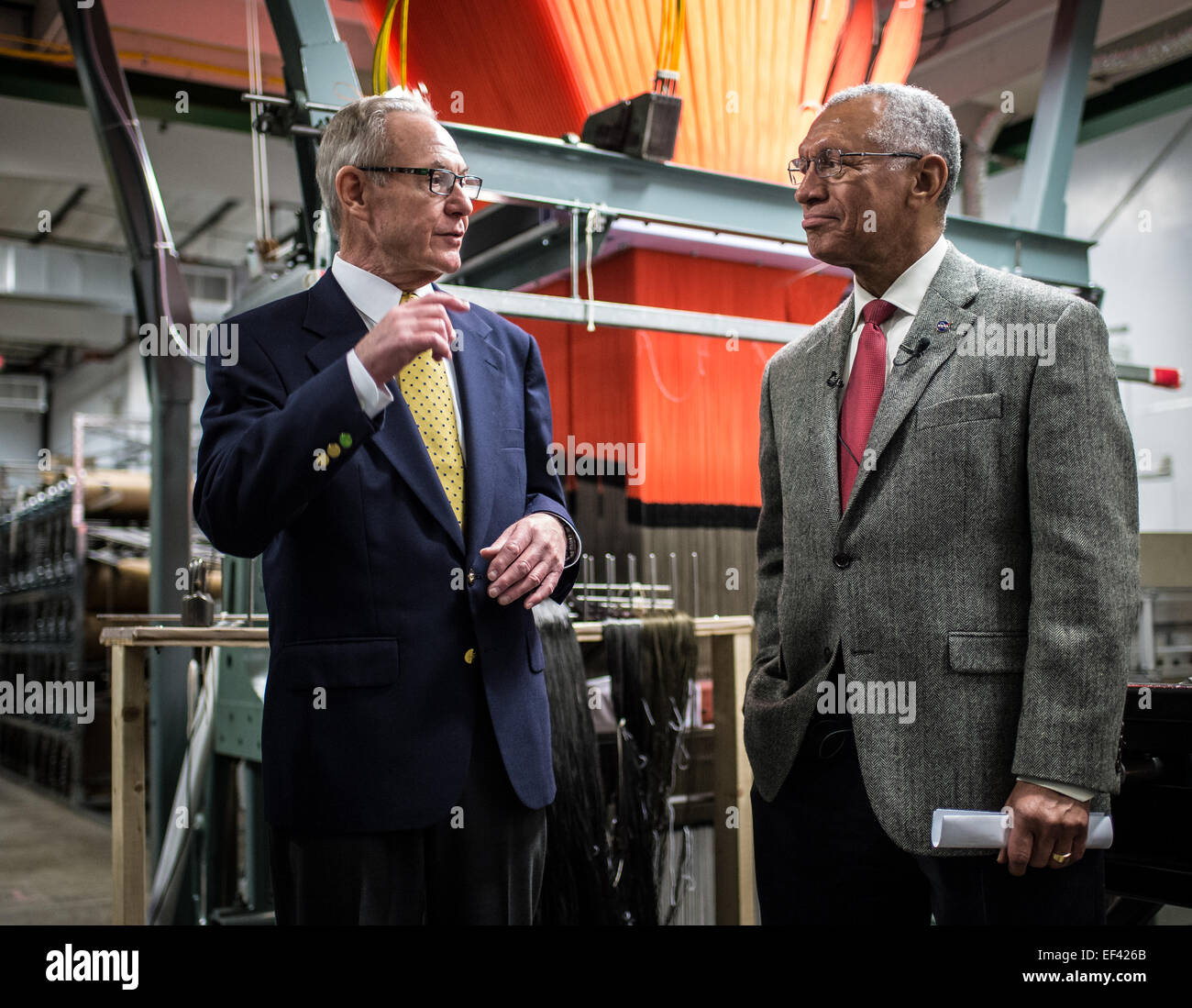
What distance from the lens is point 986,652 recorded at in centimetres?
142

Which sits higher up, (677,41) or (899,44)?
(899,44)

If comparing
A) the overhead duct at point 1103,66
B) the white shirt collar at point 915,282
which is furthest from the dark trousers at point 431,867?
the overhead duct at point 1103,66

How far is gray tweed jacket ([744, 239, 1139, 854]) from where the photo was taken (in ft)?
4.44

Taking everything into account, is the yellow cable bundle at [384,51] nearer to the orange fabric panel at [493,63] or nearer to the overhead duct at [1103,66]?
the orange fabric panel at [493,63]

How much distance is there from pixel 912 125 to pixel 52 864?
5803 millimetres

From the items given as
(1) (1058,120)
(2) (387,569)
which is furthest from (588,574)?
(1) (1058,120)

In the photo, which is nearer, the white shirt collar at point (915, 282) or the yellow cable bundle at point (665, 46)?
the white shirt collar at point (915, 282)

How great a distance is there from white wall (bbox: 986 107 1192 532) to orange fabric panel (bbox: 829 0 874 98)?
4630 millimetres

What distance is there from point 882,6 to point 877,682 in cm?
582

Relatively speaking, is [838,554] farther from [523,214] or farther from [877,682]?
[523,214]

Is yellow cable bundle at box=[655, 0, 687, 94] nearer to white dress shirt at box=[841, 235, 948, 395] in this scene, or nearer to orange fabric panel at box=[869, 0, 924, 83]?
orange fabric panel at box=[869, 0, 924, 83]

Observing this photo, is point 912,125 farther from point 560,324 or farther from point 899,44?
point 899,44

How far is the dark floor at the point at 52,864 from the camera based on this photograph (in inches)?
185
